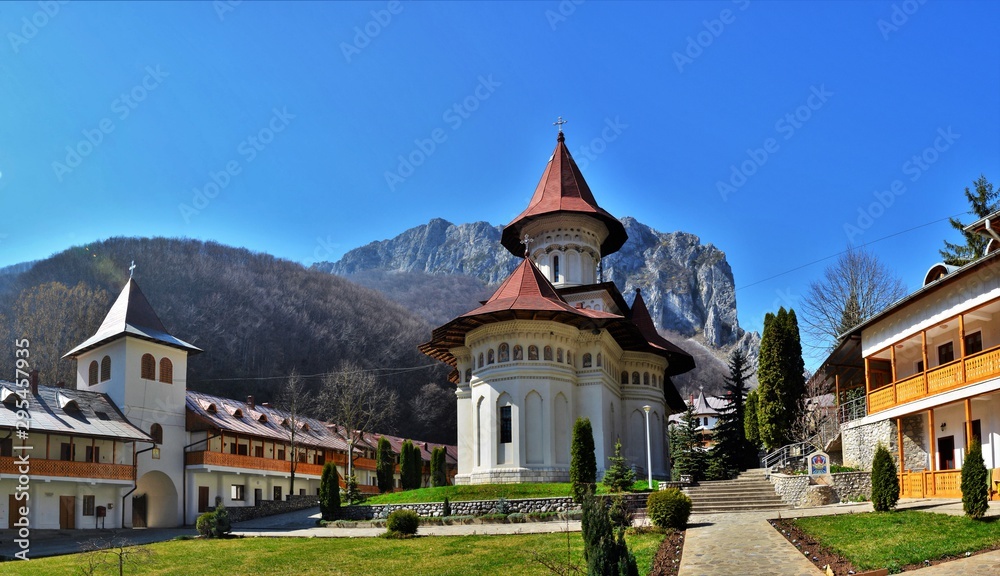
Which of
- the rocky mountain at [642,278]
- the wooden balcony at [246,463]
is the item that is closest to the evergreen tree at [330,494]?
the wooden balcony at [246,463]

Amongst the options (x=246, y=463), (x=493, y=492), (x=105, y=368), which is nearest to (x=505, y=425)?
(x=493, y=492)

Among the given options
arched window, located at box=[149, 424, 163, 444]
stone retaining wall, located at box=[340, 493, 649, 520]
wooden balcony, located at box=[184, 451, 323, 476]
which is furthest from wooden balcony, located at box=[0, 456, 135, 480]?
stone retaining wall, located at box=[340, 493, 649, 520]

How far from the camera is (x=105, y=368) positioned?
112 ft

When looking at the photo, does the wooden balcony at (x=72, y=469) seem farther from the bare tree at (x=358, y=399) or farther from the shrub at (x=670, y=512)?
the bare tree at (x=358, y=399)

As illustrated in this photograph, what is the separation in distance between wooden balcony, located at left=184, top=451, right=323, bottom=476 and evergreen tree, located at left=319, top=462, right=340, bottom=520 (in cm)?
890

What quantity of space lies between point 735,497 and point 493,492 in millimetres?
7191

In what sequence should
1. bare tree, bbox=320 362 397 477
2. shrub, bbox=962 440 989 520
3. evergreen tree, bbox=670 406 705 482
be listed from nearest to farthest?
shrub, bbox=962 440 989 520, evergreen tree, bbox=670 406 705 482, bare tree, bbox=320 362 397 477

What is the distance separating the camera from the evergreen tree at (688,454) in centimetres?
2825

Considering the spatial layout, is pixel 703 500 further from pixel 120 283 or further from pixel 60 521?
pixel 120 283

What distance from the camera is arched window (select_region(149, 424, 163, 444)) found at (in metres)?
34.3

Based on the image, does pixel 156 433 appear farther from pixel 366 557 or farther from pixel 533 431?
pixel 366 557

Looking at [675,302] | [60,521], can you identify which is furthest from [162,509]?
[675,302]

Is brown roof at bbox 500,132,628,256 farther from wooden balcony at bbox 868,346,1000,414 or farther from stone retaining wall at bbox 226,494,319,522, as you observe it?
wooden balcony at bbox 868,346,1000,414

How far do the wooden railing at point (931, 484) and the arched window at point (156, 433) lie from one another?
26.7 meters
